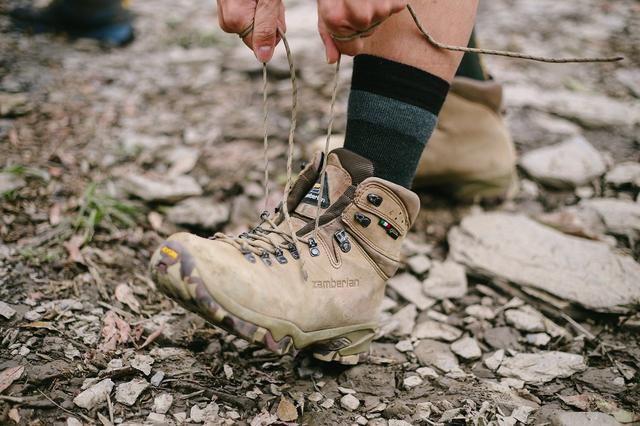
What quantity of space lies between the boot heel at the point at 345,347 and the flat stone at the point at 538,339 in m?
0.51

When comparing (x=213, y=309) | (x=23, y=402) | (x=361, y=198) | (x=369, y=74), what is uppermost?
(x=369, y=74)

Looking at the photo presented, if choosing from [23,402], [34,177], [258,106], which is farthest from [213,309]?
[258,106]

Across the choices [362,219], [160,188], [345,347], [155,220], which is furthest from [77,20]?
[345,347]

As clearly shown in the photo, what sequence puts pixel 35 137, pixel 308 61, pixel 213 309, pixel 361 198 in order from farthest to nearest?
1. pixel 308 61
2. pixel 35 137
3. pixel 361 198
4. pixel 213 309

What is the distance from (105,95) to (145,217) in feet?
3.93

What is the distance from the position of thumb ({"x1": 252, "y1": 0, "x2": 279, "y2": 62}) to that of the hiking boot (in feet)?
1.03

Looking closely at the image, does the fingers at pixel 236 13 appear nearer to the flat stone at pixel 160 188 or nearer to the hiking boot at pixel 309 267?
the hiking boot at pixel 309 267

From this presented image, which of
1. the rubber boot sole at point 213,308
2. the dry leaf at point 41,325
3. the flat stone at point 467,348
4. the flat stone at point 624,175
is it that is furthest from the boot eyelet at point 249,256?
the flat stone at point 624,175

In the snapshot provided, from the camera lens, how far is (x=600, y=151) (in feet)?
8.09

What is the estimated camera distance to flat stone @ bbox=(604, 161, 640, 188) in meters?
2.20

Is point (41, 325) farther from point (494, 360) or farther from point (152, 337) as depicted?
point (494, 360)

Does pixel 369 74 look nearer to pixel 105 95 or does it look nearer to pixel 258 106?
pixel 258 106

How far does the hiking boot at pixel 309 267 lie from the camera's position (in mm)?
1064

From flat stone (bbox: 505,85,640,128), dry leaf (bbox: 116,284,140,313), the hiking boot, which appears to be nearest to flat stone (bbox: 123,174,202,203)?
dry leaf (bbox: 116,284,140,313)
